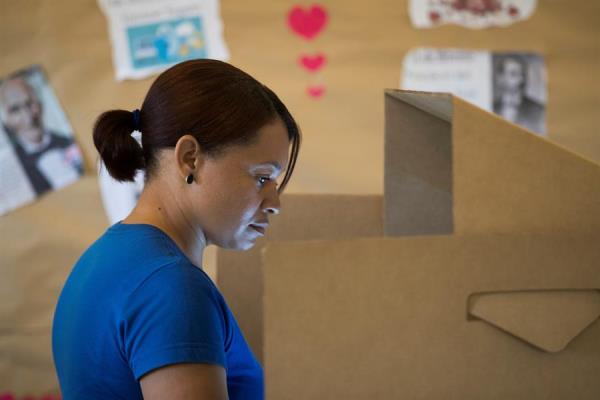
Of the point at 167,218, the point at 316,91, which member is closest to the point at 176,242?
the point at 167,218

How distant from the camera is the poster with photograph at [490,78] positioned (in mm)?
1735

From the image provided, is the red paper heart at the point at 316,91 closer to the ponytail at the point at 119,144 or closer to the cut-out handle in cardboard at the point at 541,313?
the ponytail at the point at 119,144

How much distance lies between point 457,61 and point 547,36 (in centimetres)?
22

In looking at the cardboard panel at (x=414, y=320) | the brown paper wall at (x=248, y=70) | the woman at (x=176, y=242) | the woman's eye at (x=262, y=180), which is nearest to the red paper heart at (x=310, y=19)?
the brown paper wall at (x=248, y=70)

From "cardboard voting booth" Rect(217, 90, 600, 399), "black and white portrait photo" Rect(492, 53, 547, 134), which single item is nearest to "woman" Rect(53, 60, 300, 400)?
"cardboard voting booth" Rect(217, 90, 600, 399)

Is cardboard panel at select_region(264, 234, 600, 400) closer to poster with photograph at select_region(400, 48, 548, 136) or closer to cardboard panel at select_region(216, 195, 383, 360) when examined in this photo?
cardboard panel at select_region(216, 195, 383, 360)

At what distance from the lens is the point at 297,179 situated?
179 centimetres

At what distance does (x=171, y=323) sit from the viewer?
0.67 m

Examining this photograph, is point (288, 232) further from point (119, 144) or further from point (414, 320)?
point (414, 320)

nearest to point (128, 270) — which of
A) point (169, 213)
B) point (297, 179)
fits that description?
point (169, 213)

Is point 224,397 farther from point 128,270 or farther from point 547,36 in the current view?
point 547,36

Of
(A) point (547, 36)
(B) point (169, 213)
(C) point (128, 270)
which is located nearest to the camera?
(C) point (128, 270)

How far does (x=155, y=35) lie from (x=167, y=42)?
0.13ft

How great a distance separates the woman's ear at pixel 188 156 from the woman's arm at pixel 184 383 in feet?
0.82
